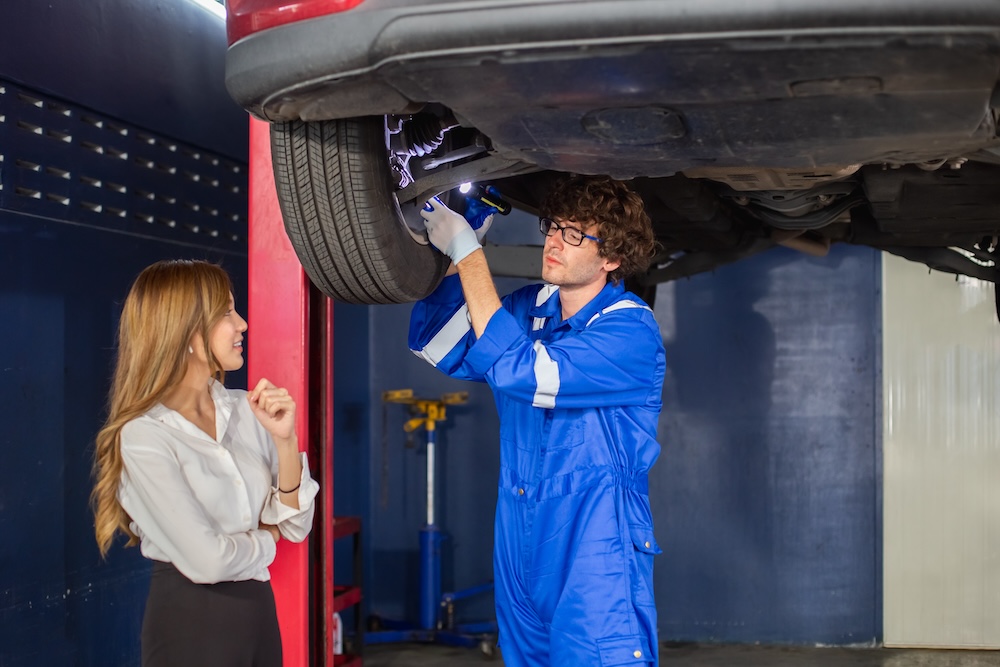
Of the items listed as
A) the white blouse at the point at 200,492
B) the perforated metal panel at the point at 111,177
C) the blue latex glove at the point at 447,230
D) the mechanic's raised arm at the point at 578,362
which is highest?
the perforated metal panel at the point at 111,177

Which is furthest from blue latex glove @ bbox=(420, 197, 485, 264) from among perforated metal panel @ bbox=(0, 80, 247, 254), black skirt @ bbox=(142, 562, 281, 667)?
perforated metal panel @ bbox=(0, 80, 247, 254)

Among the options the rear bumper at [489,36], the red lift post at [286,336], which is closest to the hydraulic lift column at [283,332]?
the red lift post at [286,336]

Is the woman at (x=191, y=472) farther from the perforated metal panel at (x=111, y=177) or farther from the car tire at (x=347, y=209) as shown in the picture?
the perforated metal panel at (x=111, y=177)

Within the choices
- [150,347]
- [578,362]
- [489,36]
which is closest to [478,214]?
[578,362]

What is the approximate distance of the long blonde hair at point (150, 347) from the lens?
5.22 ft

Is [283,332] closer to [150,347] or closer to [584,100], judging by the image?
[150,347]

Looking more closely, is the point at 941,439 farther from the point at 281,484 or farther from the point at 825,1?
the point at 825,1

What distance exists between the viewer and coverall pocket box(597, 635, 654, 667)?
5.26ft

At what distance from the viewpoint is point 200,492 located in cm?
160

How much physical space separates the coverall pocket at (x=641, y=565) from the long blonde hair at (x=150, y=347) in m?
0.83

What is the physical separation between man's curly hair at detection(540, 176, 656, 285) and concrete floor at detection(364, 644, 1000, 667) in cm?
268

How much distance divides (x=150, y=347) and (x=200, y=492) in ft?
0.86

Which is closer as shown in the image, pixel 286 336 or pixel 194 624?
pixel 194 624

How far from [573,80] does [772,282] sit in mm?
3535
